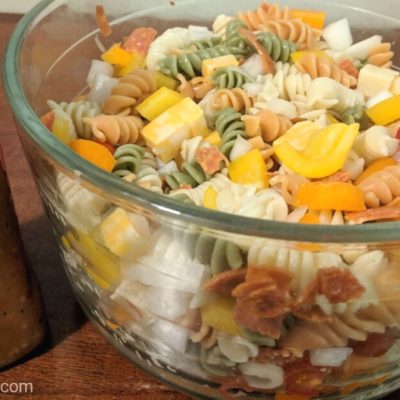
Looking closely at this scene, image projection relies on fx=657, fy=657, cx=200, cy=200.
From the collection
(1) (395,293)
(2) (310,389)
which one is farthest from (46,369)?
(1) (395,293)

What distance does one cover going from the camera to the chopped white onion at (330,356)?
0.60 metres

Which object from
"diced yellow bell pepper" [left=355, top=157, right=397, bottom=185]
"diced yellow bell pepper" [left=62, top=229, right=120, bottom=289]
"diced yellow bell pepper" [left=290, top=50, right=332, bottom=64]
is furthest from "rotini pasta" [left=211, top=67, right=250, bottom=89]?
"diced yellow bell pepper" [left=62, top=229, right=120, bottom=289]

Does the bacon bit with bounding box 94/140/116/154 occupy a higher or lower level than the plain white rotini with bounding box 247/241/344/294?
lower

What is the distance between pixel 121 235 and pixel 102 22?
0.54 metres

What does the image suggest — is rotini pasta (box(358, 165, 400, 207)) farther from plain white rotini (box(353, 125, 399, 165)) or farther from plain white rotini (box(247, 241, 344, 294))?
plain white rotini (box(247, 241, 344, 294))

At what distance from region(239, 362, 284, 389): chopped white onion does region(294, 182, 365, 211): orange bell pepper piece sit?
171 mm

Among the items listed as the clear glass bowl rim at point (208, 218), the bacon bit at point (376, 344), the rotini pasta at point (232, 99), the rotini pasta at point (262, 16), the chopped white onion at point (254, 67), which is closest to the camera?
the clear glass bowl rim at point (208, 218)

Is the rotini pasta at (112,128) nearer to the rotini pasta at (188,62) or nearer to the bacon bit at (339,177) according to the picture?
the rotini pasta at (188,62)

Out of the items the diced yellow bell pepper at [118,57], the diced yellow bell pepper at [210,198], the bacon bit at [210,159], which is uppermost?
the diced yellow bell pepper at [210,198]

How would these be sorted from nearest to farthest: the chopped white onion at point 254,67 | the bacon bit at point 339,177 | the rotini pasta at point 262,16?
the bacon bit at point 339,177 → the chopped white onion at point 254,67 → the rotini pasta at point 262,16

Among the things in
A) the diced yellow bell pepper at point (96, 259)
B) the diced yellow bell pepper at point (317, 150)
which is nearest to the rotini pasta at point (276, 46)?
the diced yellow bell pepper at point (317, 150)

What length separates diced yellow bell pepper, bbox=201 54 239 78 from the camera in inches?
36.0

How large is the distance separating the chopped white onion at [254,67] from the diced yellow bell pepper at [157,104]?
14cm

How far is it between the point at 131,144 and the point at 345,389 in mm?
378
